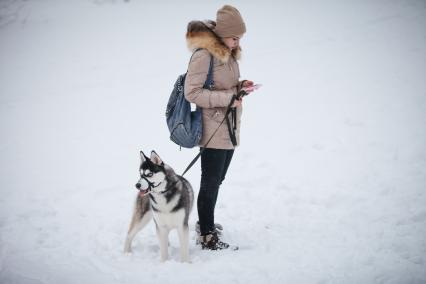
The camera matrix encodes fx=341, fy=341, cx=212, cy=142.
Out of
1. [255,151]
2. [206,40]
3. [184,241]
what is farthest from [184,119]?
[255,151]

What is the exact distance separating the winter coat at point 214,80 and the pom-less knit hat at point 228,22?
76 millimetres

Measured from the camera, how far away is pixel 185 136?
296cm

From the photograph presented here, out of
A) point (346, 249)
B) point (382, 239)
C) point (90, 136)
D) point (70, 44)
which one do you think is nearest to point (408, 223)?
point (382, 239)

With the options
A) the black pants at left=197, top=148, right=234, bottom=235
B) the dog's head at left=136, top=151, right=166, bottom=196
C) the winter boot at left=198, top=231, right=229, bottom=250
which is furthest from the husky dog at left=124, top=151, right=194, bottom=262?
the winter boot at left=198, top=231, right=229, bottom=250

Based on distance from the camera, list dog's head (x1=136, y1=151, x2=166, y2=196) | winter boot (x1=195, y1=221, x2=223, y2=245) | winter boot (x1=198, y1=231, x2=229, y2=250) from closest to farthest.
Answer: dog's head (x1=136, y1=151, x2=166, y2=196), winter boot (x1=198, y1=231, x2=229, y2=250), winter boot (x1=195, y1=221, x2=223, y2=245)

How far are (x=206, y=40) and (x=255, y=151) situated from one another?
352cm

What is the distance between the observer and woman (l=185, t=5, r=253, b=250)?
9.37 feet

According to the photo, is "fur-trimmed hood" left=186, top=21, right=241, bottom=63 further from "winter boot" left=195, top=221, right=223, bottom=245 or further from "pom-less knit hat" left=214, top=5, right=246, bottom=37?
"winter boot" left=195, top=221, right=223, bottom=245

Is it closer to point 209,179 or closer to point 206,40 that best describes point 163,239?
point 209,179

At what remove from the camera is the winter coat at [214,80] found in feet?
9.36

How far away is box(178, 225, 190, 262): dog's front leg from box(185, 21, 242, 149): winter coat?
789 millimetres

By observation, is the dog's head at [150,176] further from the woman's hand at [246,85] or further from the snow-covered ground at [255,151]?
the woman's hand at [246,85]

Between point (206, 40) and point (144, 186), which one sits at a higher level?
point (206, 40)

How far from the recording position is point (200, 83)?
112 inches
